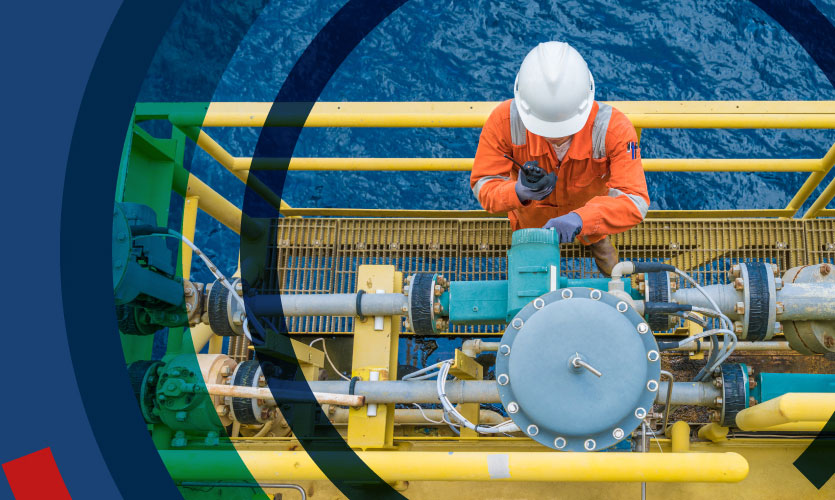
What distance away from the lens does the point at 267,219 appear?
3.02 m

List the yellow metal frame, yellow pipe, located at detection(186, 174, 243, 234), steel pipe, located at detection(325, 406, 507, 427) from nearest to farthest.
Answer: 1. steel pipe, located at detection(325, 406, 507, 427)
2. the yellow metal frame
3. yellow pipe, located at detection(186, 174, 243, 234)

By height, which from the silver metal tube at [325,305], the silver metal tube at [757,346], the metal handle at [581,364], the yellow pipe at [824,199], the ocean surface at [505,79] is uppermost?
the ocean surface at [505,79]

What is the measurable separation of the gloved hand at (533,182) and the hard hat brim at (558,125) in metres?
0.11

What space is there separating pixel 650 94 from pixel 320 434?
12.1 feet

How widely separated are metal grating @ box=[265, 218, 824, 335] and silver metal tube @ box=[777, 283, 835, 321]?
107 cm

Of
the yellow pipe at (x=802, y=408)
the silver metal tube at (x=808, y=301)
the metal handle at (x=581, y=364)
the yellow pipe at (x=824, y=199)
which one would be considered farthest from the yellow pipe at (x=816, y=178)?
the metal handle at (x=581, y=364)

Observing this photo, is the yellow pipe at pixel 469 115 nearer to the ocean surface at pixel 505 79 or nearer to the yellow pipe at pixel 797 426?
the yellow pipe at pixel 797 426

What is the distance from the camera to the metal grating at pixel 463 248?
2.90 meters

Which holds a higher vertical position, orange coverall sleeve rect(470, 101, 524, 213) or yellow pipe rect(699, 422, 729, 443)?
orange coverall sleeve rect(470, 101, 524, 213)

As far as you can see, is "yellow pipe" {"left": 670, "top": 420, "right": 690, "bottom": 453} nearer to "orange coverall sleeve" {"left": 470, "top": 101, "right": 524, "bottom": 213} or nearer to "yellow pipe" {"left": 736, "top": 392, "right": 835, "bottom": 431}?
"yellow pipe" {"left": 736, "top": 392, "right": 835, "bottom": 431}

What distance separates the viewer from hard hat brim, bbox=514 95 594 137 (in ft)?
7.03

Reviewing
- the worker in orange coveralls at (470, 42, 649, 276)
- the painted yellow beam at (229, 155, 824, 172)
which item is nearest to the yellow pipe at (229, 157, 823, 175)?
the painted yellow beam at (229, 155, 824, 172)

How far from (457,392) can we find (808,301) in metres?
0.92

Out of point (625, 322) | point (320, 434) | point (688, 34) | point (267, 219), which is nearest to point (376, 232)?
point (267, 219)
